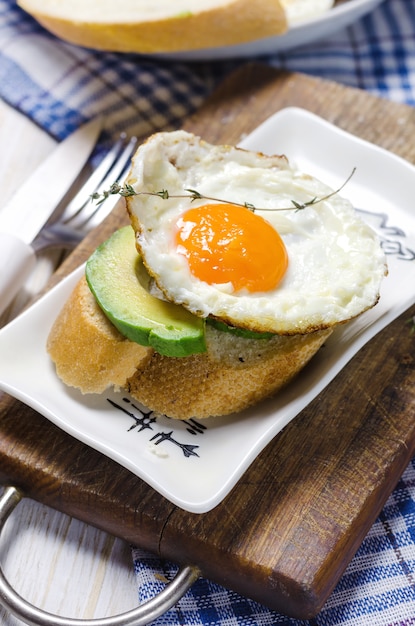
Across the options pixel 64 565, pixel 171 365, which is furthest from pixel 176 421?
pixel 64 565

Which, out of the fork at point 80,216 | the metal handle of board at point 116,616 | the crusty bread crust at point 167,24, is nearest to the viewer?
the metal handle of board at point 116,616

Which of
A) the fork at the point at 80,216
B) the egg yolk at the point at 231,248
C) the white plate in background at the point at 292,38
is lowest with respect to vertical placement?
the white plate in background at the point at 292,38

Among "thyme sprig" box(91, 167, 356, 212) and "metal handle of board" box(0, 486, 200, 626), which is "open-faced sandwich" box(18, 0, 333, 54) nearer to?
"thyme sprig" box(91, 167, 356, 212)

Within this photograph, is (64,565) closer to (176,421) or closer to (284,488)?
(176,421)

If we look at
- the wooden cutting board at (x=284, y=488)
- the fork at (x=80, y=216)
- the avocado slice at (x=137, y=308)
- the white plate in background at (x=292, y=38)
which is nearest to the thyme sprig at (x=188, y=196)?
Answer: the avocado slice at (x=137, y=308)

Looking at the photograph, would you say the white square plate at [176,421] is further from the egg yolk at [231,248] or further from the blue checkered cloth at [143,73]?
the blue checkered cloth at [143,73]
